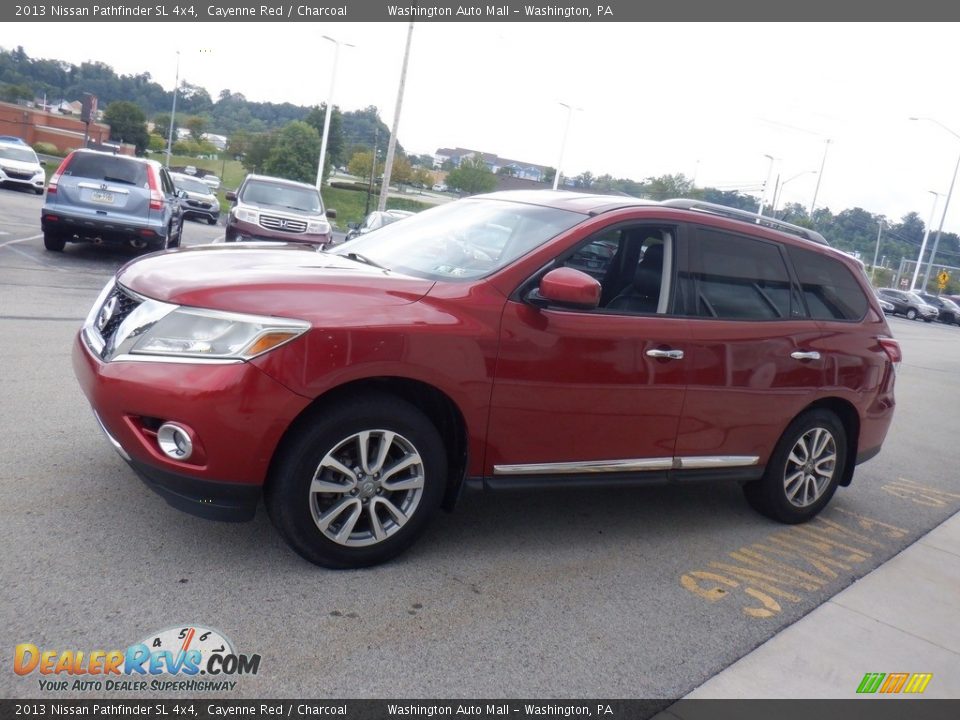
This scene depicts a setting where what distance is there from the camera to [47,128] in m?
73.4

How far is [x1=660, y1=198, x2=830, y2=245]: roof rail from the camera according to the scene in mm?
5145

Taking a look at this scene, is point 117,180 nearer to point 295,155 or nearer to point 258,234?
point 258,234

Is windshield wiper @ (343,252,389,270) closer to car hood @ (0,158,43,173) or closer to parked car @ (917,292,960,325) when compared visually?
car hood @ (0,158,43,173)

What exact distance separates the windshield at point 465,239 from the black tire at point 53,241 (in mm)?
10334

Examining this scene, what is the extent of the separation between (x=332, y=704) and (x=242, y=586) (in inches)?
34.9

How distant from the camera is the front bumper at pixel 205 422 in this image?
3482 mm

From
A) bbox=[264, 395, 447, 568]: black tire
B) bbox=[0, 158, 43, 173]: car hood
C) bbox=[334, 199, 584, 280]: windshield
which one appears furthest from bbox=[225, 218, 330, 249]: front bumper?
bbox=[0, 158, 43, 173]: car hood

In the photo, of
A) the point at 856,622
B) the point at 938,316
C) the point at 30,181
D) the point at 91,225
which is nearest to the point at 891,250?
the point at 938,316

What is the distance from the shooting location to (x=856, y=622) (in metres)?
4.35

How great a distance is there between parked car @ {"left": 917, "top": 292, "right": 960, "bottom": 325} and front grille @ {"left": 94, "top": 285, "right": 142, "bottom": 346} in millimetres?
54808

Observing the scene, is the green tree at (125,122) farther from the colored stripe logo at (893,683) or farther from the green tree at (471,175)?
the colored stripe logo at (893,683)

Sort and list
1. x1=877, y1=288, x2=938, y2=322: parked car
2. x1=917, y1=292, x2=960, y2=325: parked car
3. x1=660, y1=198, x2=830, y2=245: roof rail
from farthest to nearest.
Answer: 1. x1=917, y1=292, x2=960, y2=325: parked car
2. x1=877, y1=288, x2=938, y2=322: parked car
3. x1=660, y1=198, x2=830, y2=245: roof rail

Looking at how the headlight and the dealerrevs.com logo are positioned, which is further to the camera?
the headlight

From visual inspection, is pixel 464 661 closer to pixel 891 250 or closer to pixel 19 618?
pixel 19 618
